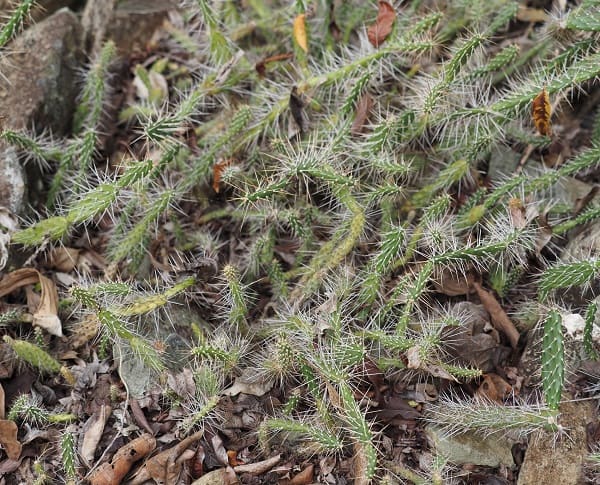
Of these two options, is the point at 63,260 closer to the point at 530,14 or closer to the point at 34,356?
the point at 34,356

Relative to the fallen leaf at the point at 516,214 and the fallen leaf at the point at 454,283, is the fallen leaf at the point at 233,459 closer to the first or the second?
the fallen leaf at the point at 454,283

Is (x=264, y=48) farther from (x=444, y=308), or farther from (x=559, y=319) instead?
(x=559, y=319)

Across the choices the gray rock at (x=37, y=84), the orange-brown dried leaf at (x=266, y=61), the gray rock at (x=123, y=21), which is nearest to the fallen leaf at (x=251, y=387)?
the gray rock at (x=37, y=84)

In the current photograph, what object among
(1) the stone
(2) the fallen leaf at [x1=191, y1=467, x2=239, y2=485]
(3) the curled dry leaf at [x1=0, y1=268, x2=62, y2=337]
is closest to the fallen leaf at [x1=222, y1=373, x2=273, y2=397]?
A: (2) the fallen leaf at [x1=191, y1=467, x2=239, y2=485]

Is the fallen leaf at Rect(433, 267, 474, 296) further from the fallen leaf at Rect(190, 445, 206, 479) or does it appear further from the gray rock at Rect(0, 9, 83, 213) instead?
the gray rock at Rect(0, 9, 83, 213)

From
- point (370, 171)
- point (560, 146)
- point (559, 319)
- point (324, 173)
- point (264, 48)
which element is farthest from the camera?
point (264, 48)

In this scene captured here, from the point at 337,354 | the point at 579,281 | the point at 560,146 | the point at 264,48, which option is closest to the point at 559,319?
the point at 579,281

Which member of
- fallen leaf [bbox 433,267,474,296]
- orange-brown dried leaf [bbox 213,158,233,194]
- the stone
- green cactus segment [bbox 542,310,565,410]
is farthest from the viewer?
orange-brown dried leaf [bbox 213,158,233,194]
